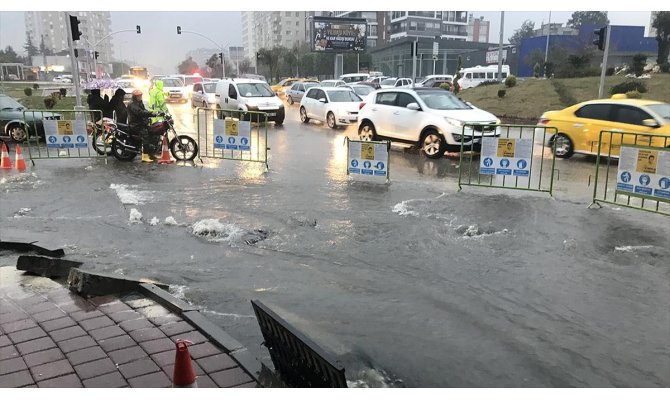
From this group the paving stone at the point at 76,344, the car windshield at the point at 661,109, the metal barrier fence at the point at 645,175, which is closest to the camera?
the paving stone at the point at 76,344

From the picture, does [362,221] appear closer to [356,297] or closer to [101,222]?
[356,297]

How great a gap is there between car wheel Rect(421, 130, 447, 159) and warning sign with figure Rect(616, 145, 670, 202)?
227 inches

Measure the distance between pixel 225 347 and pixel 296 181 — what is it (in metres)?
7.11

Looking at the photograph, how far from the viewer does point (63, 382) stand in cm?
345

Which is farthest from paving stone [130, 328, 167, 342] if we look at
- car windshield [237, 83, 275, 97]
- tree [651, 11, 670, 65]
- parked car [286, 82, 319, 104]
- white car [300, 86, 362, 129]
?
tree [651, 11, 670, 65]

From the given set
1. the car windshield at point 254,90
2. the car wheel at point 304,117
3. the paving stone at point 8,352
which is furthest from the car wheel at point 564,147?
the car windshield at point 254,90

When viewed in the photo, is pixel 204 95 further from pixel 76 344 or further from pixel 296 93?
pixel 76 344

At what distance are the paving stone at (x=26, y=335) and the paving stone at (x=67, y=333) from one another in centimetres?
9

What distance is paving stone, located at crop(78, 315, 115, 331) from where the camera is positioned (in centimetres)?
427

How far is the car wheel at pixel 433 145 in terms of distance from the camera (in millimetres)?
13516

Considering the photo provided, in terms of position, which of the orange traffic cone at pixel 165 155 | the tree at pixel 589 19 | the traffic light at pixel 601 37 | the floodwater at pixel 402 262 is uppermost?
the tree at pixel 589 19

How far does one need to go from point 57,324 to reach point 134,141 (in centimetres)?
921

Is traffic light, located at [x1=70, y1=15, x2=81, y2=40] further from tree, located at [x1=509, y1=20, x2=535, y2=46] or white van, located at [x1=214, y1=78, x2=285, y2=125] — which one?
tree, located at [x1=509, y1=20, x2=535, y2=46]

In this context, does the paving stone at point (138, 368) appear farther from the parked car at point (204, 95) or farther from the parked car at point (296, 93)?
the parked car at point (296, 93)
